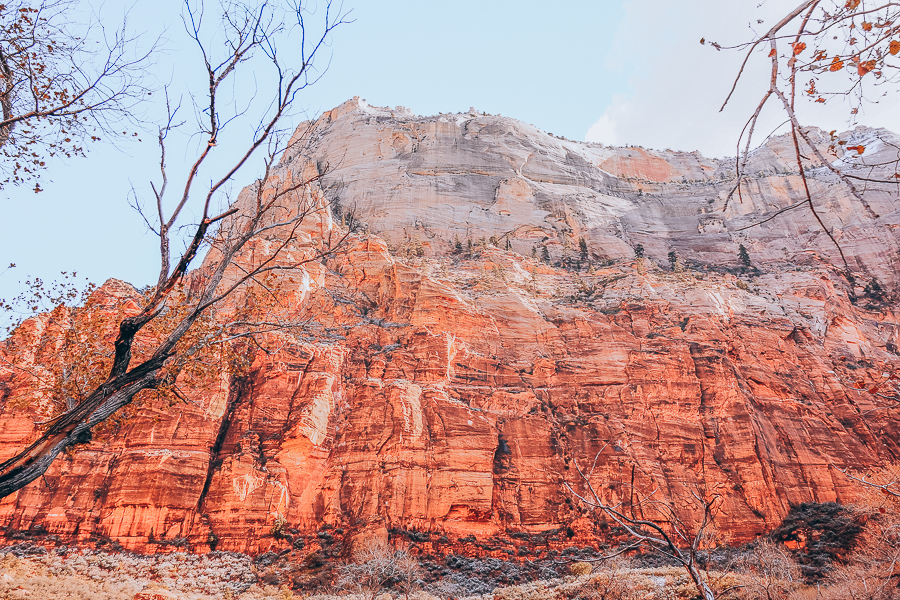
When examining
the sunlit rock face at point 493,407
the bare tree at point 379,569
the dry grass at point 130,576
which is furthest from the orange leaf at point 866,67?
the dry grass at point 130,576

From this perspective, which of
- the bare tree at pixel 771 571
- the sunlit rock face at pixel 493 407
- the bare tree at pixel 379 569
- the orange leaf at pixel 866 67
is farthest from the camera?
the sunlit rock face at pixel 493 407

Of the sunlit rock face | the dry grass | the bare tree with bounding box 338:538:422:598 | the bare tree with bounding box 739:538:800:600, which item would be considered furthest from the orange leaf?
the dry grass

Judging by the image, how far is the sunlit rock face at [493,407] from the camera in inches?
855

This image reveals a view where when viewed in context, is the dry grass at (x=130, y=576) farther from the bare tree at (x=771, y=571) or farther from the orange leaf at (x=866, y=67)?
the orange leaf at (x=866, y=67)

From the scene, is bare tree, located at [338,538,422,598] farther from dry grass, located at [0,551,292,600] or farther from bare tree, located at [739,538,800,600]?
bare tree, located at [739,538,800,600]

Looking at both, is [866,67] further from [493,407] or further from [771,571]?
[493,407]

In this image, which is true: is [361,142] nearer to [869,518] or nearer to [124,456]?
[124,456]

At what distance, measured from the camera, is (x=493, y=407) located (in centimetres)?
2638

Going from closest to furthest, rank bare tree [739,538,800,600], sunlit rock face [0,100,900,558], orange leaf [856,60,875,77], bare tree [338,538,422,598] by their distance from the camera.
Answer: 1. orange leaf [856,60,875,77]
2. bare tree [739,538,800,600]
3. bare tree [338,538,422,598]
4. sunlit rock face [0,100,900,558]

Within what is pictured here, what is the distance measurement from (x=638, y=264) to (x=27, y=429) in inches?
1446

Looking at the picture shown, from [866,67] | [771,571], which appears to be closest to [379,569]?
[771,571]

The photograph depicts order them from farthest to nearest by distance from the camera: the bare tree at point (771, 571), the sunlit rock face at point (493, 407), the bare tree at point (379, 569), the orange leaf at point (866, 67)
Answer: the sunlit rock face at point (493, 407), the bare tree at point (379, 569), the bare tree at point (771, 571), the orange leaf at point (866, 67)

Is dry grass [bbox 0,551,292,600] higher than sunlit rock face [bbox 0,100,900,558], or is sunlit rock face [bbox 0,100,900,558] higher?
sunlit rock face [bbox 0,100,900,558]

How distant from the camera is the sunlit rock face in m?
21.7
